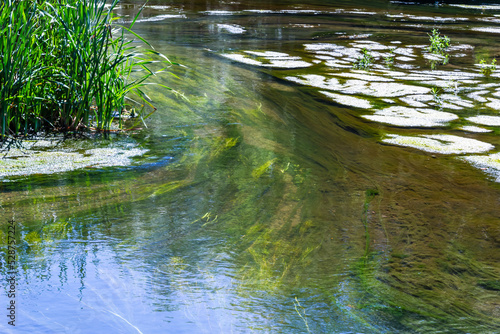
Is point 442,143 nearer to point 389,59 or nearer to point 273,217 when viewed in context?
point 273,217

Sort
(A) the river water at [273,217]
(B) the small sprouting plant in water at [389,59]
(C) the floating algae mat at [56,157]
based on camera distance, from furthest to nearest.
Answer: (B) the small sprouting plant in water at [389,59]
(C) the floating algae mat at [56,157]
(A) the river water at [273,217]

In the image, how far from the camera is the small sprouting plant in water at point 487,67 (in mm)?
4727

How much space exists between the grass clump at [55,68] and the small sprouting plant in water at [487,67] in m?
3.22

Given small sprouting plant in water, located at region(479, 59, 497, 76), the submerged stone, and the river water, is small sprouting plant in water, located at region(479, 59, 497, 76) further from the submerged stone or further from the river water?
the submerged stone

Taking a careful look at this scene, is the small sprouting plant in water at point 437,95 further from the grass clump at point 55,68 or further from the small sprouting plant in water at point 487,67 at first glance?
the grass clump at point 55,68

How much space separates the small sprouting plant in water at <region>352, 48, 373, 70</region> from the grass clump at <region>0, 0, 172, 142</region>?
2.54 metres

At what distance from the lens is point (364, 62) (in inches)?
196

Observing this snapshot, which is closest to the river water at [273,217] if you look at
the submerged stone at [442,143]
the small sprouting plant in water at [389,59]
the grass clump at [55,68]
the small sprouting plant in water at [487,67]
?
the submerged stone at [442,143]

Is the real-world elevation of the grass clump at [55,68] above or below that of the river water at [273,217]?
above

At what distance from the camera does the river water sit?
145cm

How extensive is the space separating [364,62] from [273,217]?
3346mm

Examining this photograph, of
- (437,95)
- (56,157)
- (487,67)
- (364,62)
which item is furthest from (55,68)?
(487,67)

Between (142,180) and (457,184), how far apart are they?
135 cm

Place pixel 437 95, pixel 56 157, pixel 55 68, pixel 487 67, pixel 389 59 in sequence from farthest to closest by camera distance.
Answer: pixel 389 59
pixel 487 67
pixel 437 95
pixel 55 68
pixel 56 157
